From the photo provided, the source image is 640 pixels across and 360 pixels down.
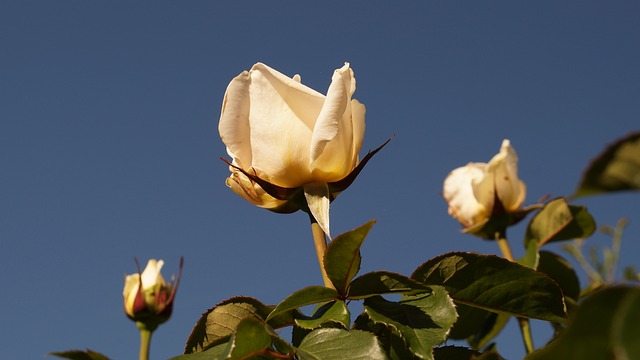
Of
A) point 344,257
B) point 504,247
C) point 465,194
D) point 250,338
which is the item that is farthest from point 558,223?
point 250,338

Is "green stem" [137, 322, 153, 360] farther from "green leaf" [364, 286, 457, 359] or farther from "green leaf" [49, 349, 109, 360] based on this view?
"green leaf" [364, 286, 457, 359]

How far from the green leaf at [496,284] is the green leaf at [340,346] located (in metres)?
0.14

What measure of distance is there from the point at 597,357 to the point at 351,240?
44 centimetres

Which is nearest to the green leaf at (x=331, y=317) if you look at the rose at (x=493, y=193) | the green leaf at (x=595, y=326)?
the green leaf at (x=595, y=326)

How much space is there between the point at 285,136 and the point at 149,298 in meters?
1.04

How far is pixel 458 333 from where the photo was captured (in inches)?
50.2

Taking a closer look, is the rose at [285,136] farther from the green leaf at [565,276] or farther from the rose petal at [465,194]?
the rose petal at [465,194]

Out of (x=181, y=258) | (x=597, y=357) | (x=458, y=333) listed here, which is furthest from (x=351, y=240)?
(x=181, y=258)

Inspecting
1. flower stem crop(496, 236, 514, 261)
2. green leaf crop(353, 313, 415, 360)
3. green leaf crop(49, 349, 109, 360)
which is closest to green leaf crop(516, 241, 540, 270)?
flower stem crop(496, 236, 514, 261)

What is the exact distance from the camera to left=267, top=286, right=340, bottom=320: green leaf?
746mm

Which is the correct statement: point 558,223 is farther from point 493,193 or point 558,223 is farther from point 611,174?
point 611,174

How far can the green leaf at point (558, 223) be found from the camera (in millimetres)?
Result: 1561

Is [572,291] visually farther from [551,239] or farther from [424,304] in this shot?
[424,304]

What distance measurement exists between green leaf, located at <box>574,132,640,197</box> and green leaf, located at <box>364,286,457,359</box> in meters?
0.43
